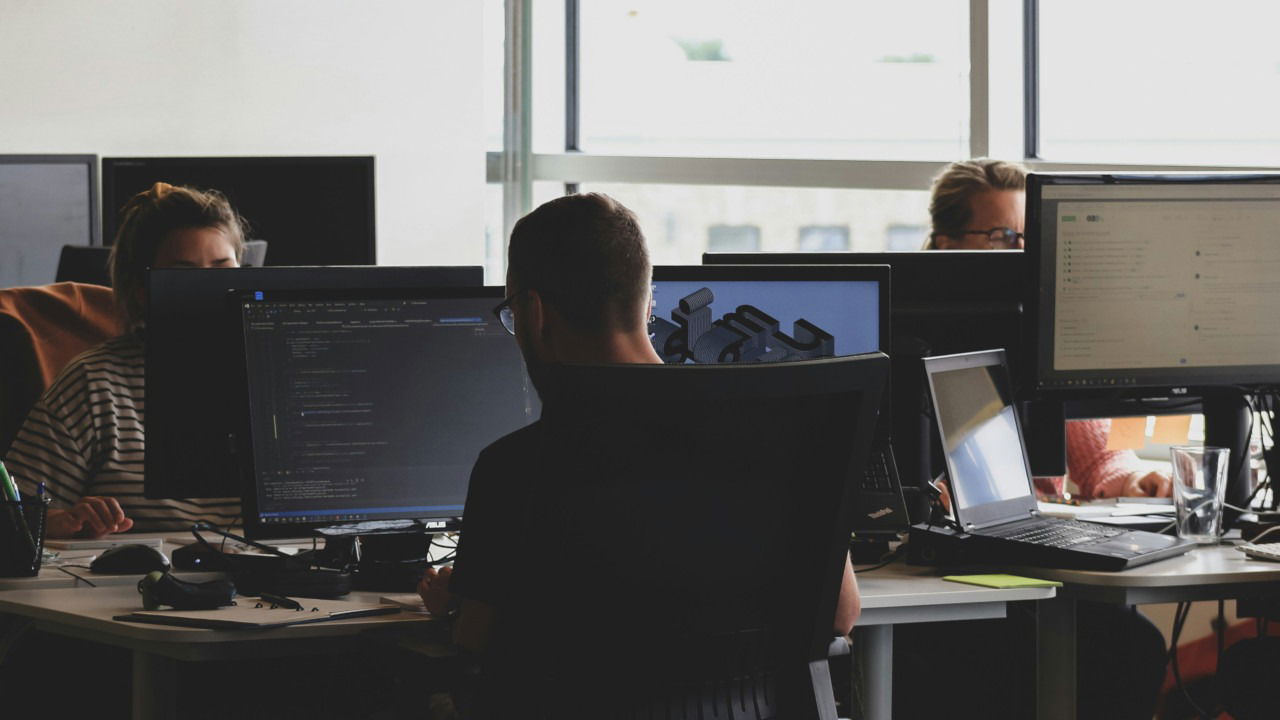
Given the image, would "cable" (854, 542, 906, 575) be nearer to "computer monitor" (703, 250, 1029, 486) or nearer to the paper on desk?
"computer monitor" (703, 250, 1029, 486)

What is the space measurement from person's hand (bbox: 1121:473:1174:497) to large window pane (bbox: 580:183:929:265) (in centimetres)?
195

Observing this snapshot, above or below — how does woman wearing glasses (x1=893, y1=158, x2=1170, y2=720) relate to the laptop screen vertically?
below

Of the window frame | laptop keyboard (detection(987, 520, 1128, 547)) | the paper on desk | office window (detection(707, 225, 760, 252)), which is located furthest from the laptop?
office window (detection(707, 225, 760, 252))

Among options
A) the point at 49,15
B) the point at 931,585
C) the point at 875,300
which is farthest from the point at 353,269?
the point at 49,15

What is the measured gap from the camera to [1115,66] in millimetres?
4344

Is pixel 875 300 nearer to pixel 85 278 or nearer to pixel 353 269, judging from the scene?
pixel 353 269

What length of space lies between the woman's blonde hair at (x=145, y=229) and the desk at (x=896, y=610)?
1394mm

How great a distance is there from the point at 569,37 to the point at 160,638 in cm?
403

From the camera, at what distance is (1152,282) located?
237 cm

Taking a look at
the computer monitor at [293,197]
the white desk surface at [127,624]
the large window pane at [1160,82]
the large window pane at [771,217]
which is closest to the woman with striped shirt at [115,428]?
the white desk surface at [127,624]

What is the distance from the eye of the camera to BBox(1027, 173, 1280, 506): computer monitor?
7.68 feet

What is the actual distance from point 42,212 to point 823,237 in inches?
103

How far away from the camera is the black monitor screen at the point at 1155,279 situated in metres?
2.34

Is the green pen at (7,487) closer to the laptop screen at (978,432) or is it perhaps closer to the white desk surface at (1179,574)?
the laptop screen at (978,432)
